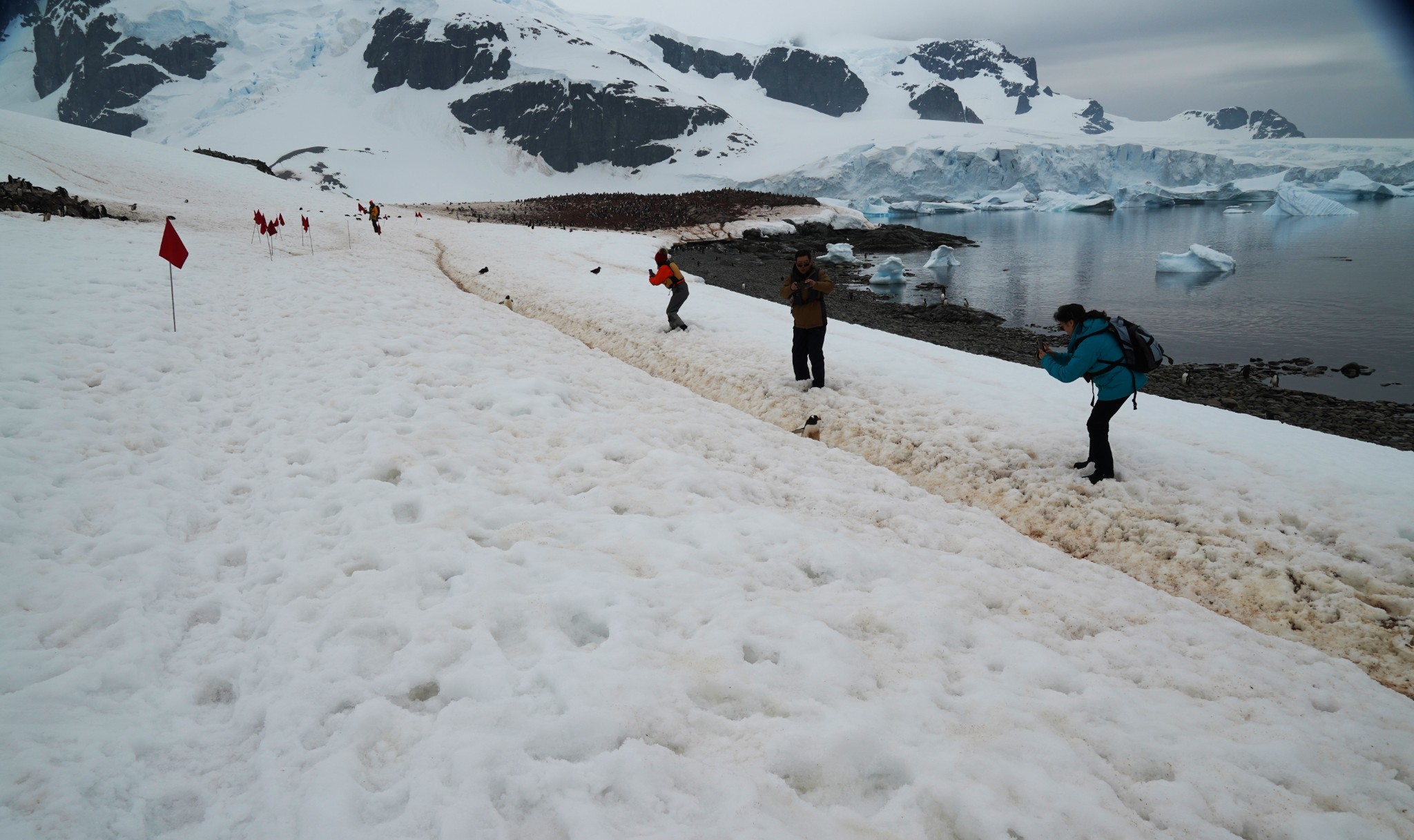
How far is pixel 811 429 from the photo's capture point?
422 inches

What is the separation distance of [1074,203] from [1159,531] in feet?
360

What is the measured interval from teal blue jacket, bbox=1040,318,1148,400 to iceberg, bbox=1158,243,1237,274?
36885 mm

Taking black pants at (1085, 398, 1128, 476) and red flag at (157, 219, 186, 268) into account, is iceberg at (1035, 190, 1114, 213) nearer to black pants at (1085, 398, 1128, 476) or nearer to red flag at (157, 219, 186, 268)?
black pants at (1085, 398, 1128, 476)

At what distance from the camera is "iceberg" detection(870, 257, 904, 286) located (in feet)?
113

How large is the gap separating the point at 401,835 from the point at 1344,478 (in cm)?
1094

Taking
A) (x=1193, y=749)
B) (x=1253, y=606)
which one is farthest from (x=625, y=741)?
(x=1253, y=606)

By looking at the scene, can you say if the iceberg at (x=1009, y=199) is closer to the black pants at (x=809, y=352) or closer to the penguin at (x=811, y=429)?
the black pants at (x=809, y=352)

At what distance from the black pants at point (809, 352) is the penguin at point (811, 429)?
1204 mm

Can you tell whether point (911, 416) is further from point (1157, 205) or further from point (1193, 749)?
point (1157, 205)

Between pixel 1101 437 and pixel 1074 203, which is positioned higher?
pixel 1074 203

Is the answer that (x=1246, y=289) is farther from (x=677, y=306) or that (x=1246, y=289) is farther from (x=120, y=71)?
(x=120, y=71)

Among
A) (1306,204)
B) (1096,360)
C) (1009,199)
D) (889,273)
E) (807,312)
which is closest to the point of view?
(1096,360)

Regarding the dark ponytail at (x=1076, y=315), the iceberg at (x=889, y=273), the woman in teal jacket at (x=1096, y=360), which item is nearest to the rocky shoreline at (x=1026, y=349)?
the iceberg at (x=889, y=273)

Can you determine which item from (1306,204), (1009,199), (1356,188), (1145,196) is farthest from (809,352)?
(1356,188)
